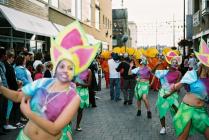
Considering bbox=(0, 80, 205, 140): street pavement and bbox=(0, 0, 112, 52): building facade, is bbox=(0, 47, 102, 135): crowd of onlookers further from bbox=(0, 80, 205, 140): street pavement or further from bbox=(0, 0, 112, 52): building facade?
bbox=(0, 0, 112, 52): building facade

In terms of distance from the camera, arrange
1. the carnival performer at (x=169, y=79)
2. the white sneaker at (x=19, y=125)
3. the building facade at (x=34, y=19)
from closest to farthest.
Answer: the carnival performer at (x=169, y=79), the white sneaker at (x=19, y=125), the building facade at (x=34, y=19)

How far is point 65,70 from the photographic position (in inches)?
144

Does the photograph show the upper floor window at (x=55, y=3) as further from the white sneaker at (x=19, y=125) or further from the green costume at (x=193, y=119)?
the green costume at (x=193, y=119)

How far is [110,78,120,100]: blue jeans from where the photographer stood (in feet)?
49.5

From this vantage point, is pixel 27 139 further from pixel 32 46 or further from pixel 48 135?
pixel 32 46

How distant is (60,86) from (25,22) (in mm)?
13319

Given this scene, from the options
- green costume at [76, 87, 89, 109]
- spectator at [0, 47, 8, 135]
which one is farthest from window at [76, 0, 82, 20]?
green costume at [76, 87, 89, 109]

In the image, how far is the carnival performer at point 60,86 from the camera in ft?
12.1

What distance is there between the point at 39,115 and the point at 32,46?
16577 mm

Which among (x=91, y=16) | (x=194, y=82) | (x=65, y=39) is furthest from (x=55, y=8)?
(x=65, y=39)

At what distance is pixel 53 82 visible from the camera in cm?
381

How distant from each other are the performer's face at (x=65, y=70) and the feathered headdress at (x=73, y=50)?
4cm

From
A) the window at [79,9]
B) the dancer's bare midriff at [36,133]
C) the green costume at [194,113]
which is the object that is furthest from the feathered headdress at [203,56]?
the window at [79,9]

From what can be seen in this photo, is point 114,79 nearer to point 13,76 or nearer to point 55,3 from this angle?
point 13,76
